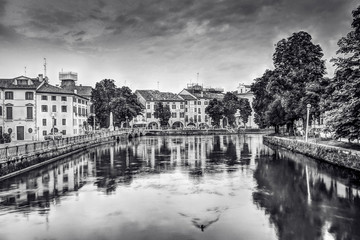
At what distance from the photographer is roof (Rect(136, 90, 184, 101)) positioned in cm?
11319

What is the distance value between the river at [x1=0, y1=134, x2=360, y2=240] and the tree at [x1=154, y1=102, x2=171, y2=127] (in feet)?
267

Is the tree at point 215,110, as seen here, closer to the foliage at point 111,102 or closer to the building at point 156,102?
the building at point 156,102

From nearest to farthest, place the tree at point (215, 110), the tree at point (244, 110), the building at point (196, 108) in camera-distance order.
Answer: the tree at point (215, 110), the tree at point (244, 110), the building at point (196, 108)

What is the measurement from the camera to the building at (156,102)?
11181cm

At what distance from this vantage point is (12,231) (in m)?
12.2

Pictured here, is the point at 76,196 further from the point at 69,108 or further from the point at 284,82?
the point at 69,108

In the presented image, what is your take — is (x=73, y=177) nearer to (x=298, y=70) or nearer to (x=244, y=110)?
(x=298, y=70)

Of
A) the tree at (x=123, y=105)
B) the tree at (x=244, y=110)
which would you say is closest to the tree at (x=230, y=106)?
the tree at (x=244, y=110)

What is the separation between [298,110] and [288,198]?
2773 cm

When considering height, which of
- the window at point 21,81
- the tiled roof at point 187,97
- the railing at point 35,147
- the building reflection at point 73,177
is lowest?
the building reflection at point 73,177

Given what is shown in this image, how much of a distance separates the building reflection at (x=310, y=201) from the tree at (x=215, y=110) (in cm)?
8252

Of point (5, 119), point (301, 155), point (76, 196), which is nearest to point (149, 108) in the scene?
point (5, 119)

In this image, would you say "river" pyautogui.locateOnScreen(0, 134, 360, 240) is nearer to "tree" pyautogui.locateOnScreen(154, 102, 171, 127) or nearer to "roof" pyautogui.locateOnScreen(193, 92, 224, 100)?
"tree" pyautogui.locateOnScreen(154, 102, 171, 127)

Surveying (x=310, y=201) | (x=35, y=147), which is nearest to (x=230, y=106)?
(x=35, y=147)
